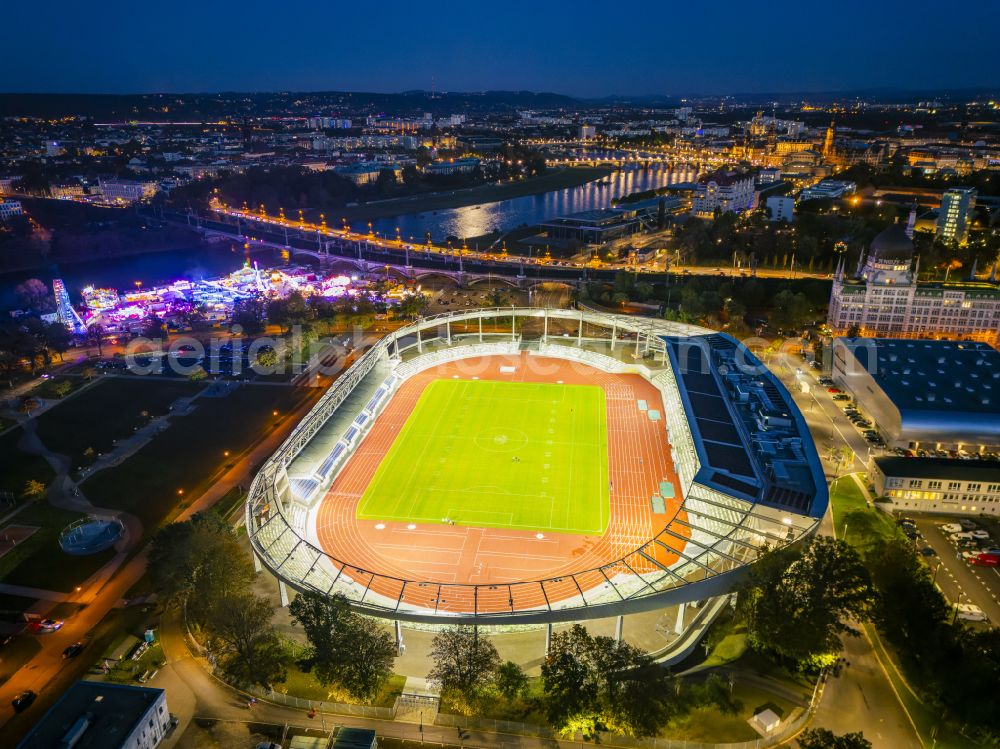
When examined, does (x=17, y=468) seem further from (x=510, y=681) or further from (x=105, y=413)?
(x=510, y=681)

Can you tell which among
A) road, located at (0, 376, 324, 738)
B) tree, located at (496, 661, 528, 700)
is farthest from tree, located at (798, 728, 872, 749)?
road, located at (0, 376, 324, 738)

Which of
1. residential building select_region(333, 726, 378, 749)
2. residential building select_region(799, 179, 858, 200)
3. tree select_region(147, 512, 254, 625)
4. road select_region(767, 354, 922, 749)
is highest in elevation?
residential building select_region(799, 179, 858, 200)

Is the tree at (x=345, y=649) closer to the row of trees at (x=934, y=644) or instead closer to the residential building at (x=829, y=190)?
the row of trees at (x=934, y=644)

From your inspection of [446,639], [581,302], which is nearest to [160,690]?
[446,639]

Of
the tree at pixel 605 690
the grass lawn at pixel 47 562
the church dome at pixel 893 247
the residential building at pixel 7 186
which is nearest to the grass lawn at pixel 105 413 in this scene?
the grass lawn at pixel 47 562

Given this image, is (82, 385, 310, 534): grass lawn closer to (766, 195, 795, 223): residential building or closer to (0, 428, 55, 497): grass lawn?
(0, 428, 55, 497): grass lawn

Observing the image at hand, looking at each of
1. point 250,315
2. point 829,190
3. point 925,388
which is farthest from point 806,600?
point 829,190
